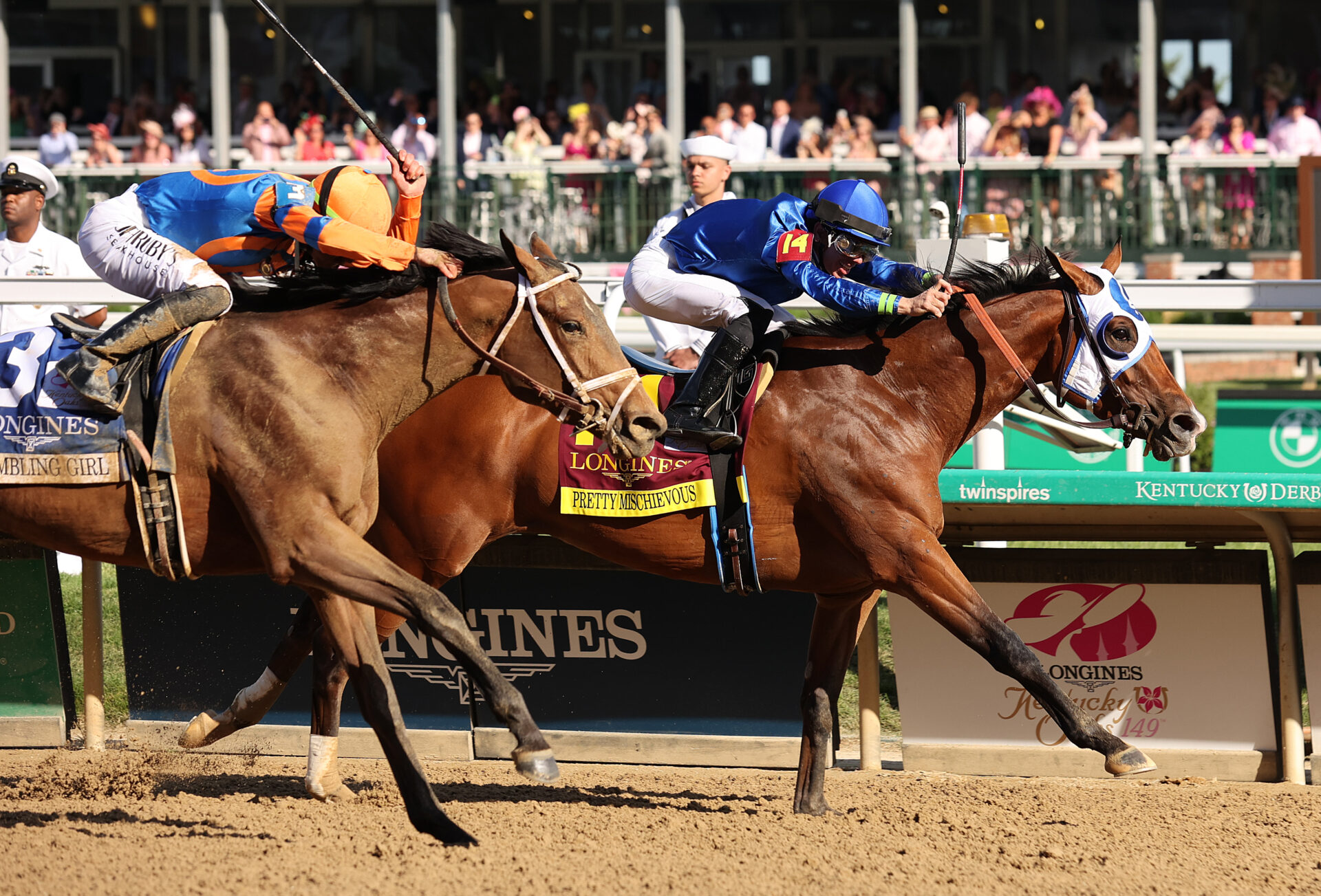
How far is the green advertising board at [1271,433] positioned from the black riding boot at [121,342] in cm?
682

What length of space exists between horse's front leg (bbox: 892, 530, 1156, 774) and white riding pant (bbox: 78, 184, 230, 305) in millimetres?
Result: 2309

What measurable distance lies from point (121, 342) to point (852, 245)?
7.65ft

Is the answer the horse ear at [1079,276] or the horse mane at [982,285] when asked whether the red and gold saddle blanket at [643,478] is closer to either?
the horse mane at [982,285]

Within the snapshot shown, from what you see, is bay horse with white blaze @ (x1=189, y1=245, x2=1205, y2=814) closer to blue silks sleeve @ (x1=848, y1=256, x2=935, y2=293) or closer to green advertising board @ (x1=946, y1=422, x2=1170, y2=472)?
blue silks sleeve @ (x1=848, y1=256, x2=935, y2=293)

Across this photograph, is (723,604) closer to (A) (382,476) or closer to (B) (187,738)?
(A) (382,476)

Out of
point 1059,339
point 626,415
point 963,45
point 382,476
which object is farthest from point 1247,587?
point 963,45

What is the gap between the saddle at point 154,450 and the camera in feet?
13.4

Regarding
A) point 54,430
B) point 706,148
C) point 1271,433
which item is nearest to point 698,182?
point 706,148

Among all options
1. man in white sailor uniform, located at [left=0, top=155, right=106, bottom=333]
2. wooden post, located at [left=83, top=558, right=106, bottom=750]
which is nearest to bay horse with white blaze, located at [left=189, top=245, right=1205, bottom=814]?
wooden post, located at [left=83, top=558, right=106, bottom=750]

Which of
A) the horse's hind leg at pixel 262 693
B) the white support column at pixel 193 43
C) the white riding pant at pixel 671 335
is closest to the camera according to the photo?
the horse's hind leg at pixel 262 693

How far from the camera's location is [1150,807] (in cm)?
501

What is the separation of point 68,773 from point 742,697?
2608 millimetres

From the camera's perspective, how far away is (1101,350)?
4.74 metres

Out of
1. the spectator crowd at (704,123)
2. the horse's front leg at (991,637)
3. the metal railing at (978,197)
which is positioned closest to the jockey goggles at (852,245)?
the horse's front leg at (991,637)
